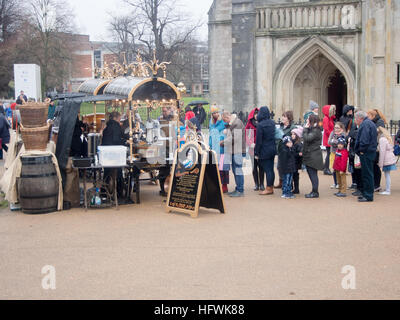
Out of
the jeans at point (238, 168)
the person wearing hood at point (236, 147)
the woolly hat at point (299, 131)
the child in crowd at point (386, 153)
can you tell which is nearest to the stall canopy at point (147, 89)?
the person wearing hood at point (236, 147)

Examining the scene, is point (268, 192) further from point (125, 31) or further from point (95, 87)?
point (125, 31)

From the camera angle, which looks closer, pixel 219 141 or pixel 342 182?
pixel 342 182

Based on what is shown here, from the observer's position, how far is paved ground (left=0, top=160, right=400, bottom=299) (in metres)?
5.69

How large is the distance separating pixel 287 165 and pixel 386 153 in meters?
2.00

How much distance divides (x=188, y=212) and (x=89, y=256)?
2.67 meters

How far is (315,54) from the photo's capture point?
22328 millimetres

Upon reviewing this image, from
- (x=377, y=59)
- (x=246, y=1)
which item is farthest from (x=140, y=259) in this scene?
(x=246, y=1)

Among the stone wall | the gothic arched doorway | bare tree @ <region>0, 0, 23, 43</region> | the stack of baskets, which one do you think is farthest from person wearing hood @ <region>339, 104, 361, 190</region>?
bare tree @ <region>0, 0, 23, 43</region>

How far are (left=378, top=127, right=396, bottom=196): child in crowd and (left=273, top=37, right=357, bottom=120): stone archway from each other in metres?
11.0

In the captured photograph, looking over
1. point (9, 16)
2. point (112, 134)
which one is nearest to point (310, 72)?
point (112, 134)

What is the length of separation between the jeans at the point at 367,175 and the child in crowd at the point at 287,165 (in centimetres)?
134

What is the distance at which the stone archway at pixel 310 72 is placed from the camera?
2159cm

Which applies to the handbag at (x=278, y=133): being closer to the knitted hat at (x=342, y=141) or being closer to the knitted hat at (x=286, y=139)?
the knitted hat at (x=286, y=139)
